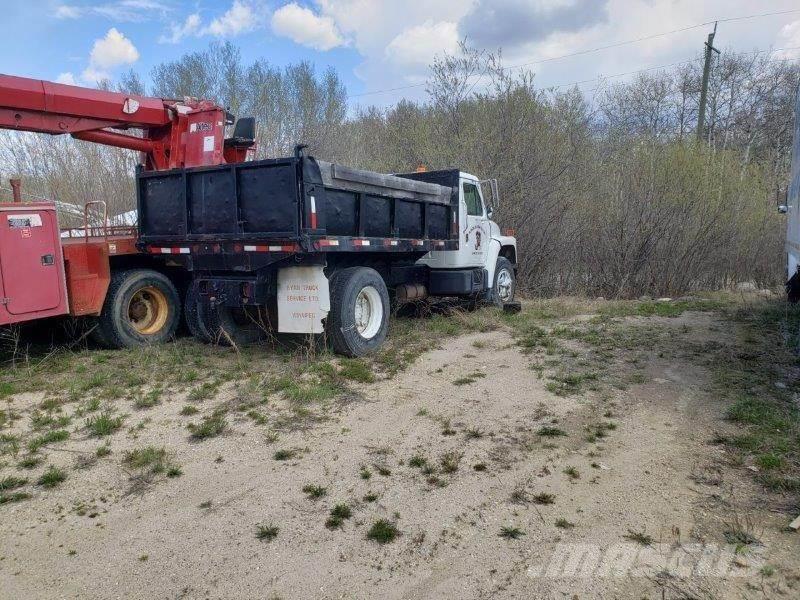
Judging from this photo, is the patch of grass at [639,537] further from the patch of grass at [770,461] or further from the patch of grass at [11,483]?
the patch of grass at [11,483]

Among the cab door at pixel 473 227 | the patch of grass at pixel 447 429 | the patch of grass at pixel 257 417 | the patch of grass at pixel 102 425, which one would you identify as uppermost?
the cab door at pixel 473 227

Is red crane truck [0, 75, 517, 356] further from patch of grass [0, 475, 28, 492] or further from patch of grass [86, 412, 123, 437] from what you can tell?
patch of grass [0, 475, 28, 492]

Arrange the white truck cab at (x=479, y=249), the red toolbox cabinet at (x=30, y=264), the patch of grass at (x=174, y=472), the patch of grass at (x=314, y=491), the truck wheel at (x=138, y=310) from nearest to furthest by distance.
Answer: the patch of grass at (x=314, y=491) < the patch of grass at (x=174, y=472) < the red toolbox cabinet at (x=30, y=264) < the truck wheel at (x=138, y=310) < the white truck cab at (x=479, y=249)

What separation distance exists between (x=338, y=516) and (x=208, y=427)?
1813 millimetres

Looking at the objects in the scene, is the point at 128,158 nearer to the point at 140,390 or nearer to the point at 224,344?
the point at 224,344

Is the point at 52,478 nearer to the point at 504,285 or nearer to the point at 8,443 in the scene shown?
the point at 8,443

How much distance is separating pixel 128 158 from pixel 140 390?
11.7 meters

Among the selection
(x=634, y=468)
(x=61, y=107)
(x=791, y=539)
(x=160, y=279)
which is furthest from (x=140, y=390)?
(x=791, y=539)

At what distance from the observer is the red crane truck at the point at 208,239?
21.0 feet

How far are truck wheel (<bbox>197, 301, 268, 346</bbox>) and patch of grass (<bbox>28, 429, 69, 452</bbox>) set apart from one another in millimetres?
2767

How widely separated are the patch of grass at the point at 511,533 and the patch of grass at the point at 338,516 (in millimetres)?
898

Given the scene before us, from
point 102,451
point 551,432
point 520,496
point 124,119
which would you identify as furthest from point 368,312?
point 520,496

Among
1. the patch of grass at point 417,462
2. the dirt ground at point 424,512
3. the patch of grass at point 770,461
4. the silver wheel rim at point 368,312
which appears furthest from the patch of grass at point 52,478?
the patch of grass at point 770,461

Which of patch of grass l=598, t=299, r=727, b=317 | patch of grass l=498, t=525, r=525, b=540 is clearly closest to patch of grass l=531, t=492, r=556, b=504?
patch of grass l=498, t=525, r=525, b=540
